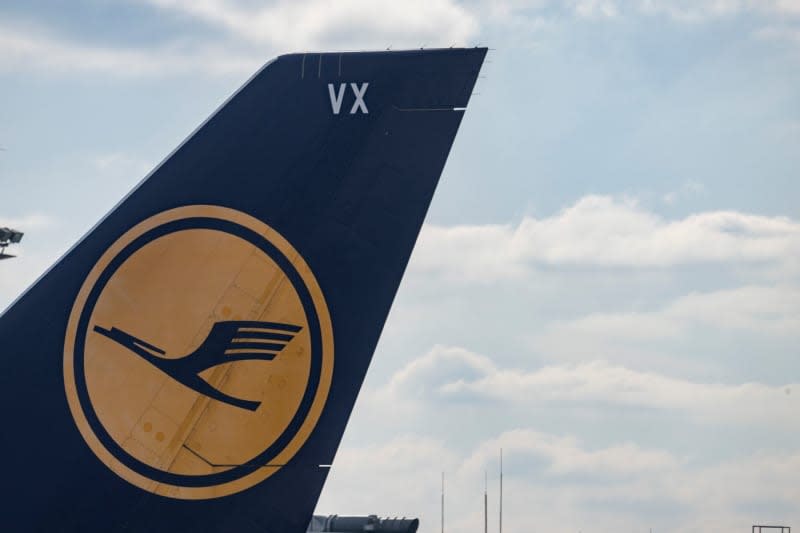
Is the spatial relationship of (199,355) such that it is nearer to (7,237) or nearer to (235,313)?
(235,313)

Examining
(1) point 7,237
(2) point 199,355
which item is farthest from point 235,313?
(1) point 7,237

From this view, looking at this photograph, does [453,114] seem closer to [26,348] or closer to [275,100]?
[275,100]

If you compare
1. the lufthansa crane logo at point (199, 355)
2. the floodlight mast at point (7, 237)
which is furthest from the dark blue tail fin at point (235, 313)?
the floodlight mast at point (7, 237)

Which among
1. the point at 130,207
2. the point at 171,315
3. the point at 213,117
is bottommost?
the point at 171,315

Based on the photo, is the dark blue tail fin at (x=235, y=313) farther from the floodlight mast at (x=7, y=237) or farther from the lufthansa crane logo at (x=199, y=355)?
the floodlight mast at (x=7, y=237)

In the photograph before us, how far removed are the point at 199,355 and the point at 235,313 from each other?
0.74m

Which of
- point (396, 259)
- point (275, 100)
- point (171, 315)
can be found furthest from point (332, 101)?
point (171, 315)

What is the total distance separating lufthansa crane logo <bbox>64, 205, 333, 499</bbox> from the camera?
18.4 meters

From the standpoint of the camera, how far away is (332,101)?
1909 cm

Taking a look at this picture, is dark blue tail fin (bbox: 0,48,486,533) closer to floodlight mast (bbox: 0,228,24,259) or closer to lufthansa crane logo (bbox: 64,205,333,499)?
lufthansa crane logo (bbox: 64,205,333,499)

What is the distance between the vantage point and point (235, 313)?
61.4ft

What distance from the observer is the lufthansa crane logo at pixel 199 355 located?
60.4ft

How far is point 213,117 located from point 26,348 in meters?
4.01

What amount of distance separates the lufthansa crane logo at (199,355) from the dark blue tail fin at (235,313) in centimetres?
2
